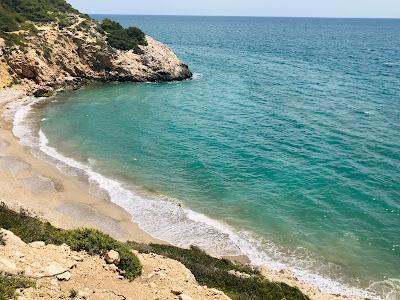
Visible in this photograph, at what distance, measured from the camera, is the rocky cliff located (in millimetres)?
63969

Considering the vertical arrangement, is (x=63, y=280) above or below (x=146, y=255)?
above

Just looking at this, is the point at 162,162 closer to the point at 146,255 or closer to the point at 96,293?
the point at 146,255

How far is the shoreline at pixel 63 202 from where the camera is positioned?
2694 centimetres

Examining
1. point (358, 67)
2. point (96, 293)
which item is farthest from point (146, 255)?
point (358, 67)

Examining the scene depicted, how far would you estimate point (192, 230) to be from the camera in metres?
28.4

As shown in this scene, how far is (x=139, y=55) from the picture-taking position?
80.1 metres

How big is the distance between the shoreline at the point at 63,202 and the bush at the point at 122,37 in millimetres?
42650

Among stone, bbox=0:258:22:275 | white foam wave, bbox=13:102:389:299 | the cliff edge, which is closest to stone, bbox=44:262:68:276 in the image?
stone, bbox=0:258:22:275

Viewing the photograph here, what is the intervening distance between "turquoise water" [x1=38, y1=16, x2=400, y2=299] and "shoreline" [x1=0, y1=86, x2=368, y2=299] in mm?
1241

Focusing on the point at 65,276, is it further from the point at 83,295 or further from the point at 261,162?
the point at 261,162

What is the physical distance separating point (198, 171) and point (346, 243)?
1449 cm

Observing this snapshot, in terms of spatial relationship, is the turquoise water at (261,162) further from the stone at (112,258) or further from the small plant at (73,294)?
the small plant at (73,294)

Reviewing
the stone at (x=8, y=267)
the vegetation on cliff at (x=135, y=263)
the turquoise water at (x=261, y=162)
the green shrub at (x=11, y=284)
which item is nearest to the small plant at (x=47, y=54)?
the turquoise water at (x=261, y=162)

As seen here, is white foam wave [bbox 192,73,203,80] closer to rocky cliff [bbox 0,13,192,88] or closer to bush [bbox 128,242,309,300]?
rocky cliff [bbox 0,13,192,88]
